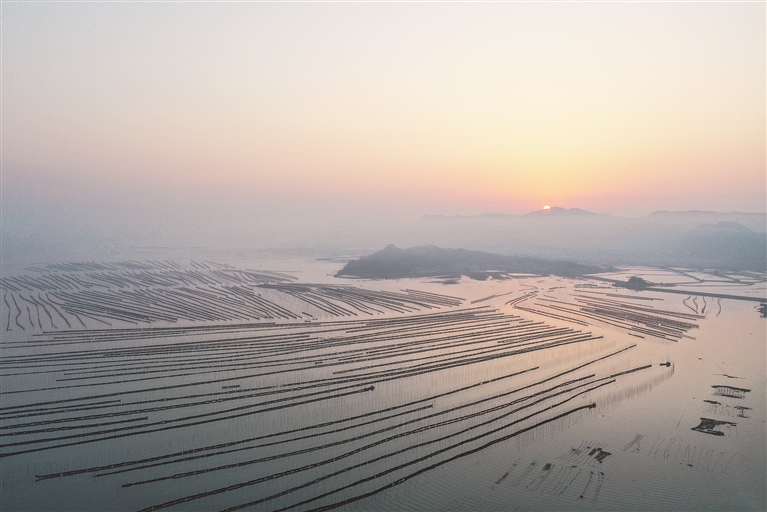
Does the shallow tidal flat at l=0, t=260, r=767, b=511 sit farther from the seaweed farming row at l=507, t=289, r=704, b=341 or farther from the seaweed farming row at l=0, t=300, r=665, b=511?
the seaweed farming row at l=507, t=289, r=704, b=341

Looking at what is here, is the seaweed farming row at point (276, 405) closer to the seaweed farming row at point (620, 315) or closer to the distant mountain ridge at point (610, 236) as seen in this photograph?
the seaweed farming row at point (620, 315)

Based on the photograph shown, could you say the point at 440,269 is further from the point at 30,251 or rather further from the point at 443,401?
the point at 30,251

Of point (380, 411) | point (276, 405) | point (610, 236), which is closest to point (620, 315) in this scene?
point (380, 411)

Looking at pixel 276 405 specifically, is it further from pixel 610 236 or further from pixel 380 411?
pixel 610 236

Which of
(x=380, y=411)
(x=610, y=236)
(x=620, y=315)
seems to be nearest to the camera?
(x=380, y=411)

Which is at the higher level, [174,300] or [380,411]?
[174,300]

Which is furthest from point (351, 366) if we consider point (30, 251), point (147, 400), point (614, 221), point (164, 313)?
point (614, 221)
